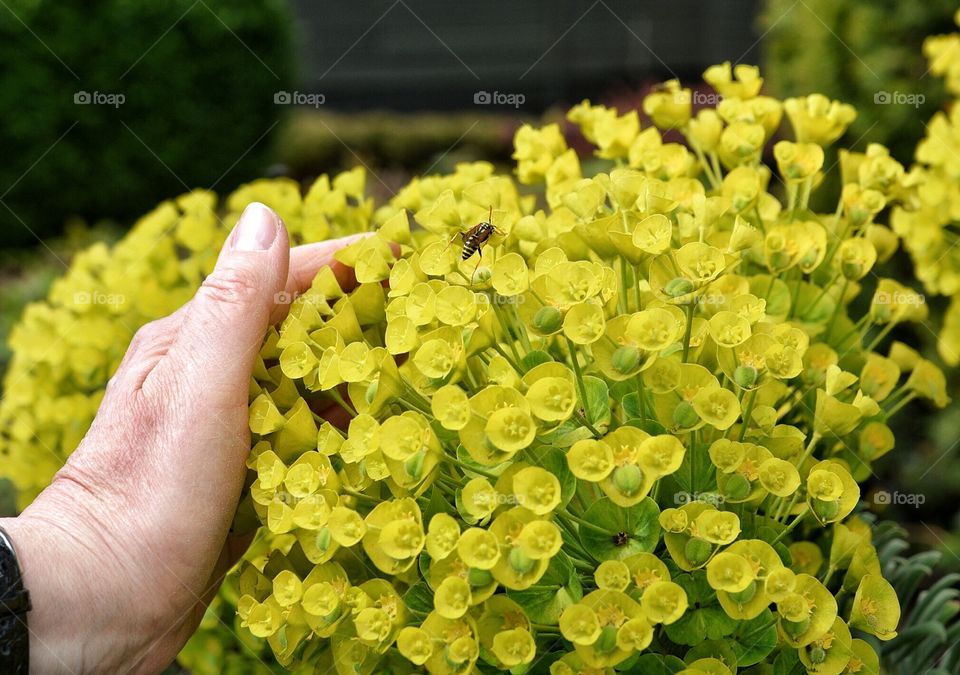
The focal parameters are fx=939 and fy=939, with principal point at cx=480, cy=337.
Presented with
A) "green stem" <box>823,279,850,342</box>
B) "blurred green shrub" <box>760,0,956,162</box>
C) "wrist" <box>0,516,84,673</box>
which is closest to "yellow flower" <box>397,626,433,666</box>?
"wrist" <box>0,516,84,673</box>

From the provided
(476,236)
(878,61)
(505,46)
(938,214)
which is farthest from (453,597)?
(505,46)

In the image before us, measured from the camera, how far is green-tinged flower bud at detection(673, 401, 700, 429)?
1.08m

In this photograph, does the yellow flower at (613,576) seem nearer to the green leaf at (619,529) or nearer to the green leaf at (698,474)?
the green leaf at (619,529)

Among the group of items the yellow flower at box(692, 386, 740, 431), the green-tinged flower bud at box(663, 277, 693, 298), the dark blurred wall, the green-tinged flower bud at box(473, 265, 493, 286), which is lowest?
the dark blurred wall

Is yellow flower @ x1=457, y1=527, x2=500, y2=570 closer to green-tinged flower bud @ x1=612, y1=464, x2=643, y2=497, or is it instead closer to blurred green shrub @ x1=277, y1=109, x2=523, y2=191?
green-tinged flower bud @ x1=612, y1=464, x2=643, y2=497

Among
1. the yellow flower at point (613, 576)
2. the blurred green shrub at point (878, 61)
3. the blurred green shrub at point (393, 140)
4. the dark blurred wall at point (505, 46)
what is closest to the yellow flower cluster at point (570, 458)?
the yellow flower at point (613, 576)

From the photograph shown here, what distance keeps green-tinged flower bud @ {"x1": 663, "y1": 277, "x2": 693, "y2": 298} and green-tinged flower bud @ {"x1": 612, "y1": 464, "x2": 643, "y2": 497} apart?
0.23 metres

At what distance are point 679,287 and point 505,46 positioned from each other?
38.0 feet

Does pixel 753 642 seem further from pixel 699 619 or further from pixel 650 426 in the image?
pixel 650 426

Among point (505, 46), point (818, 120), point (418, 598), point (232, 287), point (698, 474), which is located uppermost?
point (818, 120)

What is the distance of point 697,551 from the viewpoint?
1059 millimetres

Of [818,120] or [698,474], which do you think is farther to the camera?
[818,120]

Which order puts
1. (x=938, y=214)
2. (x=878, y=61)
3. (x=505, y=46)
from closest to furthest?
1. (x=938, y=214)
2. (x=878, y=61)
3. (x=505, y=46)

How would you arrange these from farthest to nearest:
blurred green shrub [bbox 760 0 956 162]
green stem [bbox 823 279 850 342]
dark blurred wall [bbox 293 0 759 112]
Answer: dark blurred wall [bbox 293 0 759 112], blurred green shrub [bbox 760 0 956 162], green stem [bbox 823 279 850 342]
